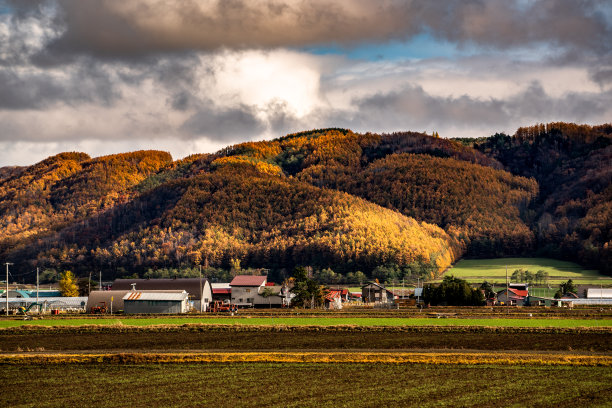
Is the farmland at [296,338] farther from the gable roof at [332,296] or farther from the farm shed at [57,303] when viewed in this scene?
the farm shed at [57,303]

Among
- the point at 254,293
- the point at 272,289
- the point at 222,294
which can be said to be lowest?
the point at 222,294

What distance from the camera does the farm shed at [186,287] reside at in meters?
124

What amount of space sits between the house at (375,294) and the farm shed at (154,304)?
172ft

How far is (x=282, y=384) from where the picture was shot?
34.5 metres

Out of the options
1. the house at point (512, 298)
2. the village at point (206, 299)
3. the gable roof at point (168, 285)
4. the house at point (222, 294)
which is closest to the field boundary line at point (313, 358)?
the village at point (206, 299)

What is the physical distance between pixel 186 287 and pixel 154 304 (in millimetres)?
18629

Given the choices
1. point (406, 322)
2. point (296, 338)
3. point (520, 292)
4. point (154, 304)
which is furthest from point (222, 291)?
point (296, 338)

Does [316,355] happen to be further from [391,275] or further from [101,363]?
[391,275]

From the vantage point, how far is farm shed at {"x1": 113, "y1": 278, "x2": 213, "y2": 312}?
12361 cm

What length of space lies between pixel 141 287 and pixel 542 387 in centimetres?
10317

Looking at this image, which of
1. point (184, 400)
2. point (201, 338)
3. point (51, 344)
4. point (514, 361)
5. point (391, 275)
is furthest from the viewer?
point (391, 275)

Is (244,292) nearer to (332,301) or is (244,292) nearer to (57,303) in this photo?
(332,301)

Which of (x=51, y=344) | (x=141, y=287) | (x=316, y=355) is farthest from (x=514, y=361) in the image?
(x=141, y=287)

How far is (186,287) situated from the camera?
12525cm
